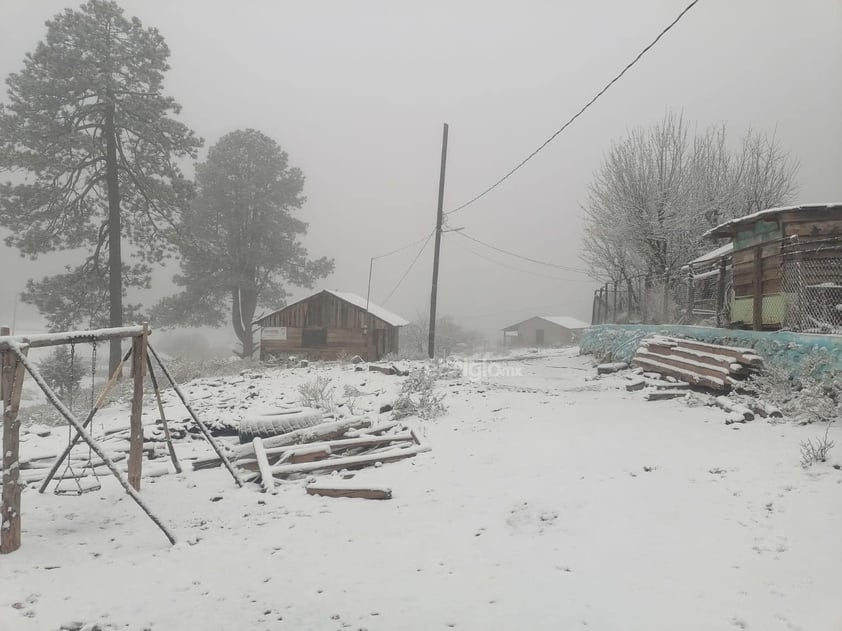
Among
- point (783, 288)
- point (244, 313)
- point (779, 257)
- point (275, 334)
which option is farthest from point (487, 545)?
point (244, 313)

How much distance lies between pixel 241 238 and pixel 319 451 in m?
23.8

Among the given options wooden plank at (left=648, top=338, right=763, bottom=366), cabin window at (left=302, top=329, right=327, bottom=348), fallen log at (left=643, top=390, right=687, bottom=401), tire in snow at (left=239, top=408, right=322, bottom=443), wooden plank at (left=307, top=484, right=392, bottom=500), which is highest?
wooden plank at (left=648, top=338, right=763, bottom=366)

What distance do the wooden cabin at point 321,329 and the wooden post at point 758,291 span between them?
16706 millimetres

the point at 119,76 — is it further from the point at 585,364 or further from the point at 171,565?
the point at 585,364

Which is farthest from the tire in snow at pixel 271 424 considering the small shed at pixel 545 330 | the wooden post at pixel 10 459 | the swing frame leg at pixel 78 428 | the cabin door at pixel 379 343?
the small shed at pixel 545 330

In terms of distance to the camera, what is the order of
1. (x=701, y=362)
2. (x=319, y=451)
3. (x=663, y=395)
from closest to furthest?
1. (x=319, y=451)
2. (x=663, y=395)
3. (x=701, y=362)

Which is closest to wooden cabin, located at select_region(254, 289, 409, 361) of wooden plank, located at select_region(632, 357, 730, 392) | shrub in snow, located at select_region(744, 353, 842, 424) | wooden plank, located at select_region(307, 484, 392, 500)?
wooden plank, located at select_region(632, 357, 730, 392)

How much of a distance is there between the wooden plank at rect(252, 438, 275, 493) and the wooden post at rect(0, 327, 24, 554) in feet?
8.04

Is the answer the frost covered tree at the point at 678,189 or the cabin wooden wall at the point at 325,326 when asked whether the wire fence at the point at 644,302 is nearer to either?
the frost covered tree at the point at 678,189

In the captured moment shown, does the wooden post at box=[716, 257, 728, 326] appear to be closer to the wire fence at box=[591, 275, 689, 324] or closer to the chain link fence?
the wire fence at box=[591, 275, 689, 324]

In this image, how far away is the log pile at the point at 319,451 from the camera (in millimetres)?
6176

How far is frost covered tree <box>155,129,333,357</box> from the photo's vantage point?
1031 inches

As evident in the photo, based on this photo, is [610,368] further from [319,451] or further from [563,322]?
[563,322]

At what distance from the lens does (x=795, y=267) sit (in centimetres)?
891
